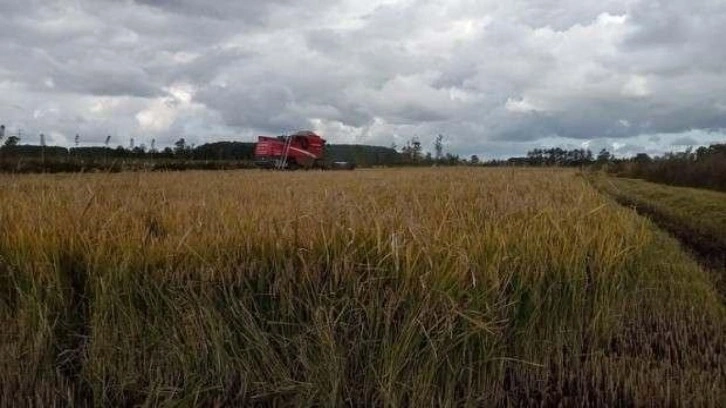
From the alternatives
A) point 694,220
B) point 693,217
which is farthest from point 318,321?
point 693,217

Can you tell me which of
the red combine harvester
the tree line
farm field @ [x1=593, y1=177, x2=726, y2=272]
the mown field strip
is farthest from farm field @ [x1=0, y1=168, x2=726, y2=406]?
the red combine harvester

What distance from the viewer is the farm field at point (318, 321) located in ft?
11.3

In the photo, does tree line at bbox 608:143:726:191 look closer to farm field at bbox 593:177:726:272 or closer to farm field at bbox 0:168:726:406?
farm field at bbox 593:177:726:272

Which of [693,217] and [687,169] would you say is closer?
[693,217]

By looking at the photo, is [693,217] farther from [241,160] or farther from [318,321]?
[241,160]

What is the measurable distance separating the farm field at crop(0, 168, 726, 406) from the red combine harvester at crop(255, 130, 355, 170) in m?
36.2

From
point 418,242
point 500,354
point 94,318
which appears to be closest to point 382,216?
point 418,242

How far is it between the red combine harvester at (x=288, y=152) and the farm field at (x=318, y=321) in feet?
119

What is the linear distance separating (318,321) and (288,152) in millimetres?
38753

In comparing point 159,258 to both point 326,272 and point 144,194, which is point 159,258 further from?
point 144,194

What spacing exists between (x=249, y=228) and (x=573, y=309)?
2102 mm

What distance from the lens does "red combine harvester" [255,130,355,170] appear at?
4134 cm

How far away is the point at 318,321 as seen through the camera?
339cm

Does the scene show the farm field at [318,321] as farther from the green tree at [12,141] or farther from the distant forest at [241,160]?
the green tree at [12,141]
